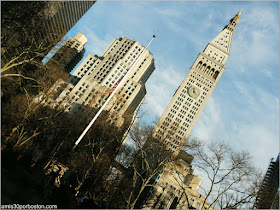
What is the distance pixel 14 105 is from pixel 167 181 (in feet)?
121

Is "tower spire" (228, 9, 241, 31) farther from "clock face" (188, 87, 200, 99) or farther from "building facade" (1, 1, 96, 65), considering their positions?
"building facade" (1, 1, 96, 65)

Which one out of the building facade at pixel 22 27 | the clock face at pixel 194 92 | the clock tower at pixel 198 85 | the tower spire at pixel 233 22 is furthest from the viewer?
the tower spire at pixel 233 22

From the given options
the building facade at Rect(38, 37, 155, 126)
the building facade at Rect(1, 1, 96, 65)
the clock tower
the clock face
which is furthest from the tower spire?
the building facade at Rect(1, 1, 96, 65)

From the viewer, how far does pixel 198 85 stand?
315 ft

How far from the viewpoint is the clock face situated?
299ft

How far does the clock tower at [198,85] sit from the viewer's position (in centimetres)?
8712

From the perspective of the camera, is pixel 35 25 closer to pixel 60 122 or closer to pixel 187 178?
pixel 60 122

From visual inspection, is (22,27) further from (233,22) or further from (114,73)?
(233,22)

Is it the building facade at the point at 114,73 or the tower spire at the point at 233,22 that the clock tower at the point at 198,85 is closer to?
the tower spire at the point at 233,22

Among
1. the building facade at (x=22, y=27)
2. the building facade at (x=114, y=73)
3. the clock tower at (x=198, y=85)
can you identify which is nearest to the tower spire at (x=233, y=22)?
the clock tower at (x=198, y=85)

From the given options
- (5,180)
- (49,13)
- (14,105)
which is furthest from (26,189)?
(49,13)

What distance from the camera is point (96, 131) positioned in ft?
102

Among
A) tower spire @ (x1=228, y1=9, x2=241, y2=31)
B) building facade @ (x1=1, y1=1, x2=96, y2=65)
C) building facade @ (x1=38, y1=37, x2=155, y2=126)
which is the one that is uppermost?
tower spire @ (x1=228, y1=9, x2=241, y2=31)

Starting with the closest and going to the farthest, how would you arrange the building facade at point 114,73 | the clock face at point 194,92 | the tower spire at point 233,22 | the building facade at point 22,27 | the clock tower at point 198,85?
the building facade at point 22,27 < the clock tower at point 198,85 < the clock face at point 194,92 < the building facade at point 114,73 < the tower spire at point 233,22
